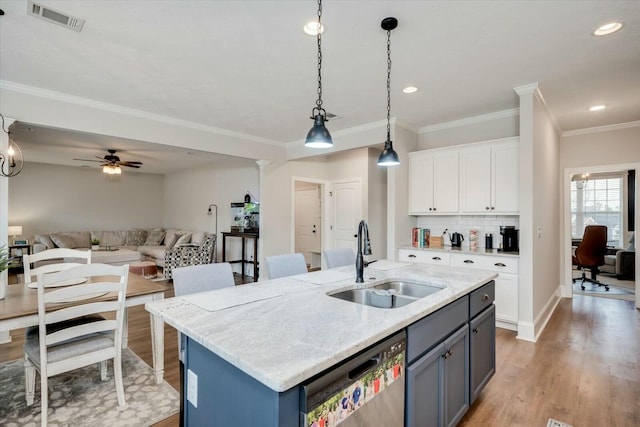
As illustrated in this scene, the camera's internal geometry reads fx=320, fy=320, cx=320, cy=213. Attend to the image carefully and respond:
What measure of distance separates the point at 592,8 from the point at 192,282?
122 inches

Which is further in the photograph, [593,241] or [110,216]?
[110,216]

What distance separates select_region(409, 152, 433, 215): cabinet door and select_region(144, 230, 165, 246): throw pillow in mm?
6867

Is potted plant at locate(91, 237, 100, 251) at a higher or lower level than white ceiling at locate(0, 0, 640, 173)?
lower

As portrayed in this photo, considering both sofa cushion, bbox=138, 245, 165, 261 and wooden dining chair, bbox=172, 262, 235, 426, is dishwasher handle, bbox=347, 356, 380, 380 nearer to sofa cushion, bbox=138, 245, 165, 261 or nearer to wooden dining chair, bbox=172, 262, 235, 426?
wooden dining chair, bbox=172, 262, 235, 426

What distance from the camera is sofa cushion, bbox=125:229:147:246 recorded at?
8.59 metres

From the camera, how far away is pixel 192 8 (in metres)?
2.07

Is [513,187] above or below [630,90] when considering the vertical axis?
below

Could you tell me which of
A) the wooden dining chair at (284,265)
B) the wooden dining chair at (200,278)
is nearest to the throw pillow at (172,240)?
the wooden dining chair at (284,265)

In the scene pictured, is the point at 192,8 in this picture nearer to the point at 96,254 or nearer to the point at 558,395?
the point at 558,395

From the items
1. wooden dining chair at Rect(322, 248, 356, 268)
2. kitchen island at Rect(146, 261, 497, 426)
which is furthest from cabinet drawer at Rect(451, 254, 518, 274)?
kitchen island at Rect(146, 261, 497, 426)

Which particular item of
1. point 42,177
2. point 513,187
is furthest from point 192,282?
point 42,177

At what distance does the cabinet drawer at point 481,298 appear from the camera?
82.1 inches

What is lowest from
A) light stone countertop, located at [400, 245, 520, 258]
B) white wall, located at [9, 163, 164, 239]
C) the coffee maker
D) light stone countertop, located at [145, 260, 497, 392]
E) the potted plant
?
the potted plant

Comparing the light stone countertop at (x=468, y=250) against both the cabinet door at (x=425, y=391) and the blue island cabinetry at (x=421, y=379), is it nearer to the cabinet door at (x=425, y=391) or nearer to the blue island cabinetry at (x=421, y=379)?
the blue island cabinetry at (x=421, y=379)
